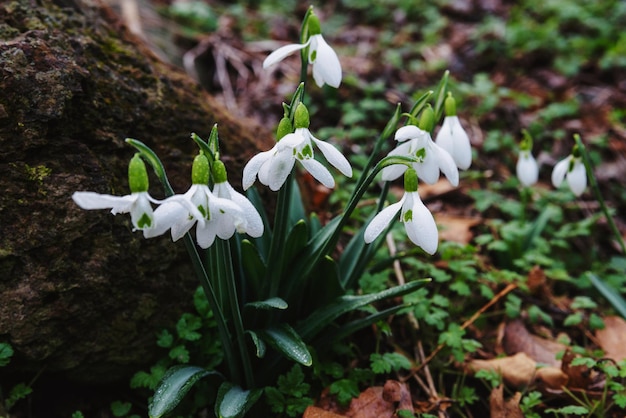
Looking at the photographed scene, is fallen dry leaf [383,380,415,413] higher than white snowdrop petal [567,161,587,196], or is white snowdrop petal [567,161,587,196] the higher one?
white snowdrop petal [567,161,587,196]

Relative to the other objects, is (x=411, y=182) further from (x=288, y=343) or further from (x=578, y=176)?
(x=578, y=176)

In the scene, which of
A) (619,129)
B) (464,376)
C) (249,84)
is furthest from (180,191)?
(619,129)

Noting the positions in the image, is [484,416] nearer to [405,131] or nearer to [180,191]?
[405,131]

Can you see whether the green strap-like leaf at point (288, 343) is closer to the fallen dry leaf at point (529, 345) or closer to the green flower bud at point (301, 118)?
the green flower bud at point (301, 118)

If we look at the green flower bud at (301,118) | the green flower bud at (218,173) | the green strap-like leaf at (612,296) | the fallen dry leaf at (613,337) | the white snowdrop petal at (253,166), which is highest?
the green flower bud at (301,118)

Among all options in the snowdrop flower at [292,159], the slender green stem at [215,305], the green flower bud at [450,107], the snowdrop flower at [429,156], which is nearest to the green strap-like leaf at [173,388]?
the slender green stem at [215,305]

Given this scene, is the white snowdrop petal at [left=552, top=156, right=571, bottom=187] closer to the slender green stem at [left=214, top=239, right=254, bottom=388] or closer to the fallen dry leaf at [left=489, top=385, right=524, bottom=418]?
the fallen dry leaf at [left=489, top=385, right=524, bottom=418]

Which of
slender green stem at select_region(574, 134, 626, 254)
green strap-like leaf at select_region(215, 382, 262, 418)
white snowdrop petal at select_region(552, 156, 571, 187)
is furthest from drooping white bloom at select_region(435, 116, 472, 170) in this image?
green strap-like leaf at select_region(215, 382, 262, 418)

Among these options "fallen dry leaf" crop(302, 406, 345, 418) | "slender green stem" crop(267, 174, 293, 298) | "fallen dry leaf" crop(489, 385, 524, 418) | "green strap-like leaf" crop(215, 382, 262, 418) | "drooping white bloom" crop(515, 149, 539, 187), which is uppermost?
"slender green stem" crop(267, 174, 293, 298)
